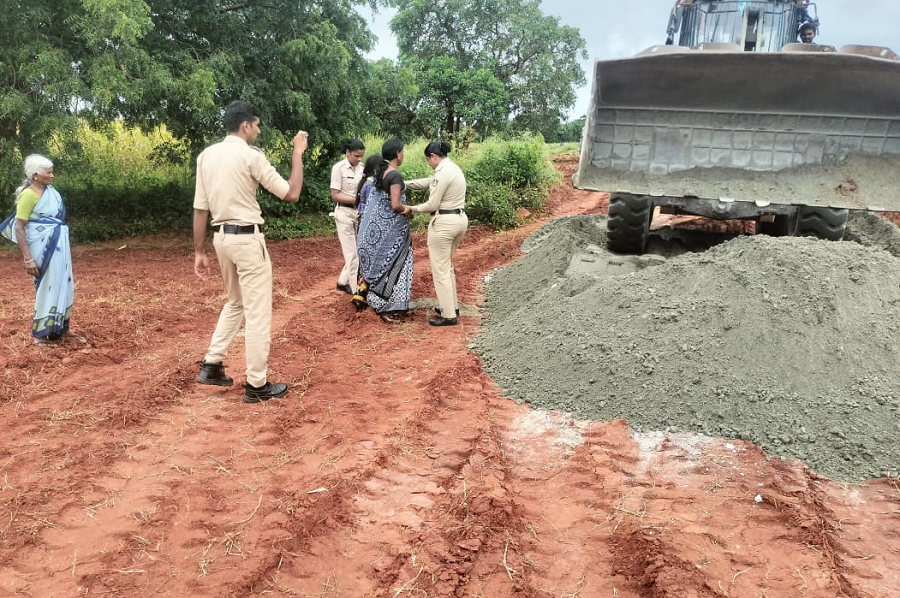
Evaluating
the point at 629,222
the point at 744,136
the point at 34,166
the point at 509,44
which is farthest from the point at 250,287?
the point at 509,44

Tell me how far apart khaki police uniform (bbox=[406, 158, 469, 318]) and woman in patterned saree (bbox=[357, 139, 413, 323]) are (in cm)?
23

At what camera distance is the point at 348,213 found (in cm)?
679

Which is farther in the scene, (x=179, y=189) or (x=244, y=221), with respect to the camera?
(x=179, y=189)

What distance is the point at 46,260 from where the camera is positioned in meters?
5.16

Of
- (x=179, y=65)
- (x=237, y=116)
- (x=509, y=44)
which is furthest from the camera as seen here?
(x=509, y=44)

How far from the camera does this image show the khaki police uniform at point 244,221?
4.05 m

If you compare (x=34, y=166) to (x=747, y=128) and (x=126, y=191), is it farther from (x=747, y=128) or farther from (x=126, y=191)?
(x=747, y=128)

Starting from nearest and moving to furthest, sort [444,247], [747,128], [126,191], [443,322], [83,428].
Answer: [83,428], [444,247], [443,322], [747,128], [126,191]

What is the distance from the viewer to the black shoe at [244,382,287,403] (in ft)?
14.2

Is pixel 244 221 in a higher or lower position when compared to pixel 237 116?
lower

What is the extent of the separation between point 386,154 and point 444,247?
987 mm

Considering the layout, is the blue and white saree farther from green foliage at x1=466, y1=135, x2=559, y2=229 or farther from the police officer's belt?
green foliage at x1=466, y1=135, x2=559, y2=229

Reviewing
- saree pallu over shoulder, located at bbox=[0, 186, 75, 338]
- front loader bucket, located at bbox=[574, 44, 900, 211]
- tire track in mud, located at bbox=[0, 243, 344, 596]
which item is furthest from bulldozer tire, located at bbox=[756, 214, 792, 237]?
saree pallu over shoulder, located at bbox=[0, 186, 75, 338]

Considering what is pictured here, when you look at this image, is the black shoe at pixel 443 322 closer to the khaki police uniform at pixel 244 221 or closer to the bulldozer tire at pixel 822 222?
the khaki police uniform at pixel 244 221
